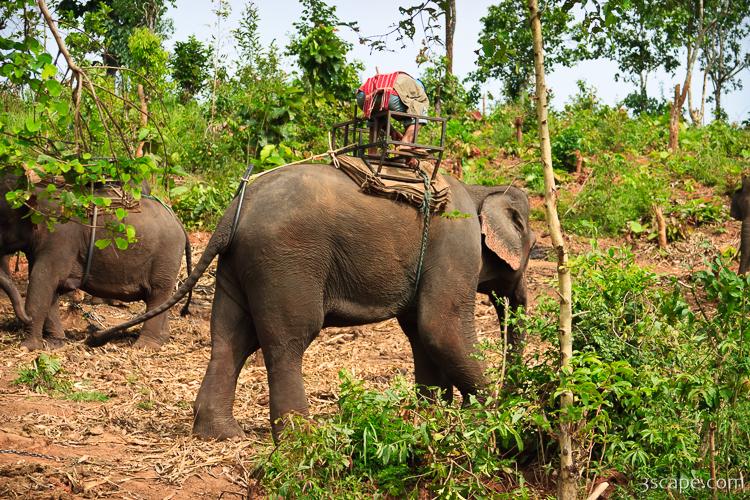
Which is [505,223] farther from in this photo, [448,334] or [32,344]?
[32,344]

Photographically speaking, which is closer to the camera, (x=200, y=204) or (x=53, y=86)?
(x=53, y=86)

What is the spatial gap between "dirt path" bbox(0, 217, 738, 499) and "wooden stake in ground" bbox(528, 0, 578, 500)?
50.8 inches

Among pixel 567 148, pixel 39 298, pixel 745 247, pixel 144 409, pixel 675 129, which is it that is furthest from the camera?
pixel 675 129

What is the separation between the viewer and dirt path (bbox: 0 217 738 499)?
524 cm

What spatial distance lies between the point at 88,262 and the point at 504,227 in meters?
4.49

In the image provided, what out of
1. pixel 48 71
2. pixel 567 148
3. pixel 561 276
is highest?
pixel 567 148

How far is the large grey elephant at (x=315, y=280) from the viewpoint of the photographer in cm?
599

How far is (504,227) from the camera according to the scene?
732 centimetres

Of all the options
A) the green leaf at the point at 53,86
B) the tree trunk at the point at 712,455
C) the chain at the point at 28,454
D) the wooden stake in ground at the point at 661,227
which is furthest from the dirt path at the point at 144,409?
the wooden stake in ground at the point at 661,227

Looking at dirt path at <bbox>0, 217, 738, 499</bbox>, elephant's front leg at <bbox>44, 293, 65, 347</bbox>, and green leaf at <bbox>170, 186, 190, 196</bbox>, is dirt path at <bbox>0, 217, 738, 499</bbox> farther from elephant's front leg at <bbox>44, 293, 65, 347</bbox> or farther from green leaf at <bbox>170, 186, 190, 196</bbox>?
green leaf at <bbox>170, 186, 190, 196</bbox>

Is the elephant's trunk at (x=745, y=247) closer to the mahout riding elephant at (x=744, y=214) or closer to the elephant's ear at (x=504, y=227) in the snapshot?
the mahout riding elephant at (x=744, y=214)

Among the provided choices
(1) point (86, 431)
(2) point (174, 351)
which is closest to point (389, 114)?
(1) point (86, 431)

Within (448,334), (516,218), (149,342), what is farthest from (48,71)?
(149,342)

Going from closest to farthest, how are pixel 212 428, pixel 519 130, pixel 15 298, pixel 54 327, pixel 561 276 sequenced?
pixel 561 276, pixel 212 428, pixel 15 298, pixel 54 327, pixel 519 130
